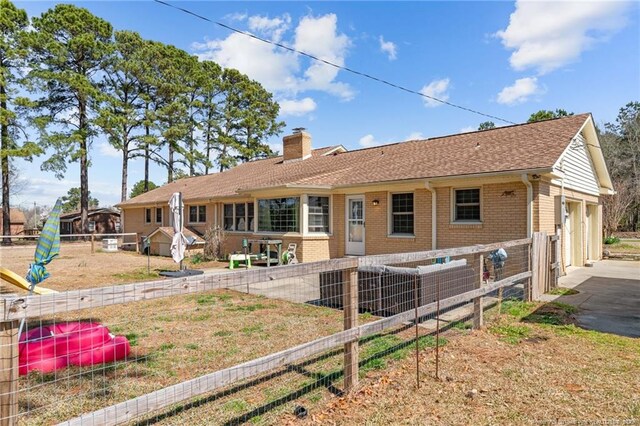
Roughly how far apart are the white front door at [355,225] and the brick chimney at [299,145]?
713 centimetres

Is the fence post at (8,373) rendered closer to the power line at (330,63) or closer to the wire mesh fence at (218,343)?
the wire mesh fence at (218,343)

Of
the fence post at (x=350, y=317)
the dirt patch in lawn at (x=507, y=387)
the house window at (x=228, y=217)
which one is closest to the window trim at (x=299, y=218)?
the house window at (x=228, y=217)

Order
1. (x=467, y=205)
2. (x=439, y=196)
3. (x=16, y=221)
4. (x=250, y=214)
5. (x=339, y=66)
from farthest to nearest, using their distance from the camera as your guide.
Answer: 1. (x=16, y=221)
2. (x=250, y=214)
3. (x=439, y=196)
4. (x=467, y=205)
5. (x=339, y=66)

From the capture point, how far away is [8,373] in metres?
1.94

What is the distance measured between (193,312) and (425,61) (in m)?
11.7

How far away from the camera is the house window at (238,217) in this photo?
17.6 meters

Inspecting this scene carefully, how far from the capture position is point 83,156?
31078 mm

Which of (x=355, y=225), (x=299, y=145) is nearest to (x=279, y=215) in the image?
(x=355, y=225)

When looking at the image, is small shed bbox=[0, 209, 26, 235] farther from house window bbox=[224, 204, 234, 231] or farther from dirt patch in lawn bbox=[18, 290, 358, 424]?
dirt patch in lawn bbox=[18, 290, 358, 424]

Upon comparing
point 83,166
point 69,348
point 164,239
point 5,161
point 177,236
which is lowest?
point 69,348

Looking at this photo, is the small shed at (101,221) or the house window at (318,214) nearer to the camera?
the house window at (318,214)

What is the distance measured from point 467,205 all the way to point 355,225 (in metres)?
4.33

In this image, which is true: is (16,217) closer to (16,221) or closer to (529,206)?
(16,221)

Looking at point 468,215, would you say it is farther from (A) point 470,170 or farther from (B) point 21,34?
(B) point 21,34
